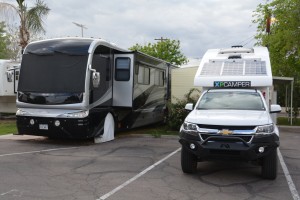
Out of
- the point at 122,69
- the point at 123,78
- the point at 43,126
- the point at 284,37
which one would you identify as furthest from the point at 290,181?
the point at 284,37

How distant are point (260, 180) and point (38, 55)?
25.2 feet

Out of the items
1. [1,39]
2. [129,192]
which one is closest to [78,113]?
[129,192]

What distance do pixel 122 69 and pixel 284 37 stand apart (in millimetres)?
10372

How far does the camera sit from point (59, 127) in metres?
11.2

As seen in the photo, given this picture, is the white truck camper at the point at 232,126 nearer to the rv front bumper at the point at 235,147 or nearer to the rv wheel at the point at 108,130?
the rv front bumper at the point at 235,147

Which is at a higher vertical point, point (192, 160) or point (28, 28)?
point (28, 28)

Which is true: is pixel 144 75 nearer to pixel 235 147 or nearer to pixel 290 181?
pixel 235 147

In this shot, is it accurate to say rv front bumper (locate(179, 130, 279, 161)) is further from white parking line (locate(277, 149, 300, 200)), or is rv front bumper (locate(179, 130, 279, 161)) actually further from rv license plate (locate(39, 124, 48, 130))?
rv license plate (locate(39, 124, 48, 130))

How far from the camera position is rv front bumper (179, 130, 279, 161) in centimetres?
695

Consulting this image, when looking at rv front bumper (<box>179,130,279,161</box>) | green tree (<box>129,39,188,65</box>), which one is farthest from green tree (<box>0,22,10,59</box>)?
rv front bumper (<box>179,130,279,161</box>)

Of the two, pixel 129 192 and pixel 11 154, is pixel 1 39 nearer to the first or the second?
pixel 11 154

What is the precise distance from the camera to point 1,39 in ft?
128

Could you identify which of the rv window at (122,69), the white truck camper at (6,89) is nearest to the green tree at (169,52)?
the white truck camper at (6,89)

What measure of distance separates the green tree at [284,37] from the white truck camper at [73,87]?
1032 centimetres
